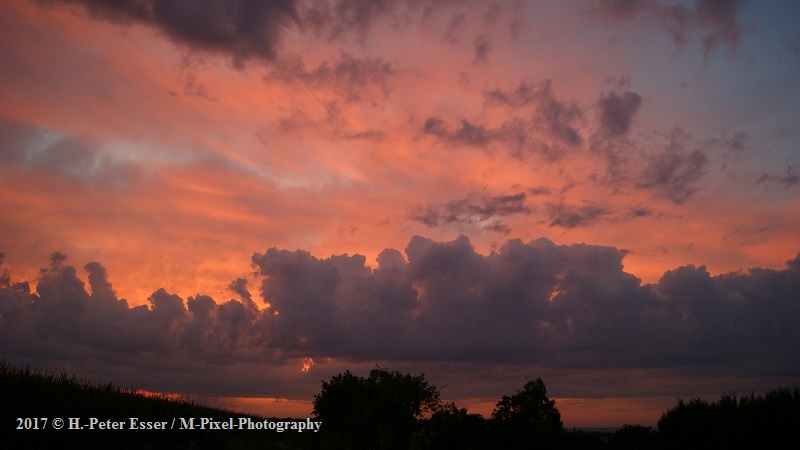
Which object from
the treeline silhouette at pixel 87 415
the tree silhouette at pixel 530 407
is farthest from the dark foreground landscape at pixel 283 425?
the tree silhouette at pixel 530 407

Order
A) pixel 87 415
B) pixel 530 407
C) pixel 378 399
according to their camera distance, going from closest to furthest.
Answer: pixel 87 415, pixel 378 399, pixel 530 407

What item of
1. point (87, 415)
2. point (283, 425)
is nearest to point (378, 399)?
point (283, 425)

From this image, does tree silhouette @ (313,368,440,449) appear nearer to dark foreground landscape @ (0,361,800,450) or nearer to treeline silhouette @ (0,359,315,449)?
dark foreground landscape @ (0,361,800,450)

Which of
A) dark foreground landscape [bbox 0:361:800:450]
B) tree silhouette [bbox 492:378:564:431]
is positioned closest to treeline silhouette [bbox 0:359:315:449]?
dark foreground landscape [bbox 0:361:800:450]

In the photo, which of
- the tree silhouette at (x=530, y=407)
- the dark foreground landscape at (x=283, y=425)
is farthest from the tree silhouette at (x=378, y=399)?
the tree silhouette at (x=530, y=407)

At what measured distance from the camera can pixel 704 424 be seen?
945 inches

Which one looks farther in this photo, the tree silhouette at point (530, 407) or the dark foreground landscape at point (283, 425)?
the tree silhouette at point (530, 407)

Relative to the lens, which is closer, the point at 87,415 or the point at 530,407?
the point at 87,415

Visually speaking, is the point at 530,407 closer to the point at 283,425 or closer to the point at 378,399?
the point at 378,399

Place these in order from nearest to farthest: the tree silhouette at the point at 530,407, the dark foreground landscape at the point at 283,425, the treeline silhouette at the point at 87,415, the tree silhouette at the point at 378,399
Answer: the dark foreground landscape at the point at 283,425
the treeline silhouette at the point at 87,415
the tree silhouette at the point at 378,399
the tree silhouette at the point at 530,407

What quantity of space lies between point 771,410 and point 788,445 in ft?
6.20

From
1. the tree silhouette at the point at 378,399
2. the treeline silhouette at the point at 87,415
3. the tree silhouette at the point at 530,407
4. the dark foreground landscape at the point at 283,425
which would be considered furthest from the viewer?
the tree silhouette at the point at 530,407

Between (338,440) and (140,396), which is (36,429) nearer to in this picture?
(140,396)

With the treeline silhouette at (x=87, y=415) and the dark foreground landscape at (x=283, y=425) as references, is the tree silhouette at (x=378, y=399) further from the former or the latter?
the treeline silhouette at (x=87, y=415)
